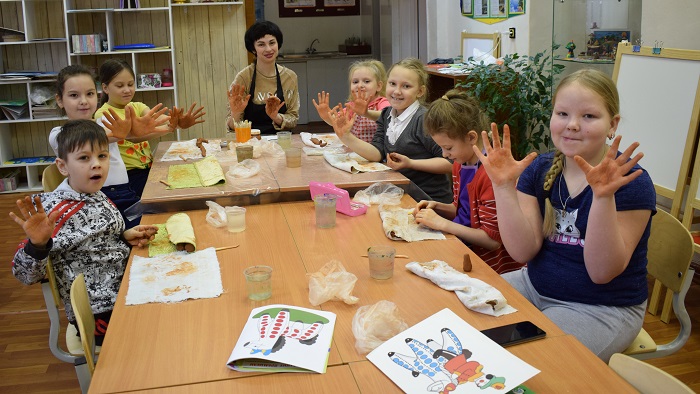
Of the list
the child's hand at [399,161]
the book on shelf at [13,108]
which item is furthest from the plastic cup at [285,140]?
the book on shelf at [13,108]

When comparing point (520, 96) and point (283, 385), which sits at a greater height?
point (520, 96)

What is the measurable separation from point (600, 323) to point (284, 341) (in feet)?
3.02

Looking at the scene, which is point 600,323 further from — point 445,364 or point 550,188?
point 445,364

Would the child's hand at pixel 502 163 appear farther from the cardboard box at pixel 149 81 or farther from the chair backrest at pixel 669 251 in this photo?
the cardboard box at pixel 149 81

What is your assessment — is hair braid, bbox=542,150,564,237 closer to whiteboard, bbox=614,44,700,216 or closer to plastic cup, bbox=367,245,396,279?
plastic cup, bbox=367,245,396,279

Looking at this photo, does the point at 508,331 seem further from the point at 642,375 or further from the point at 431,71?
the point at 431,71

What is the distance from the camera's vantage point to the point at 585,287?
2.00 meters

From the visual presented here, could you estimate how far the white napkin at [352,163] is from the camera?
3217mm

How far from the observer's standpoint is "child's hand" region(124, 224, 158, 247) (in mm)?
2367

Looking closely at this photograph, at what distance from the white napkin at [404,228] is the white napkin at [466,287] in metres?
0.27

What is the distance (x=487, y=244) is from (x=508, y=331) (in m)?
0.79

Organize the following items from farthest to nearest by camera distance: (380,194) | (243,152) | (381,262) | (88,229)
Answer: (243,152) → (380,194) → (88,229) → (381,262)

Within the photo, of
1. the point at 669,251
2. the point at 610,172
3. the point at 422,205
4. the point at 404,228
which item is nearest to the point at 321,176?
the point at 422,205

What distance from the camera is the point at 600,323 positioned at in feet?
6.36
